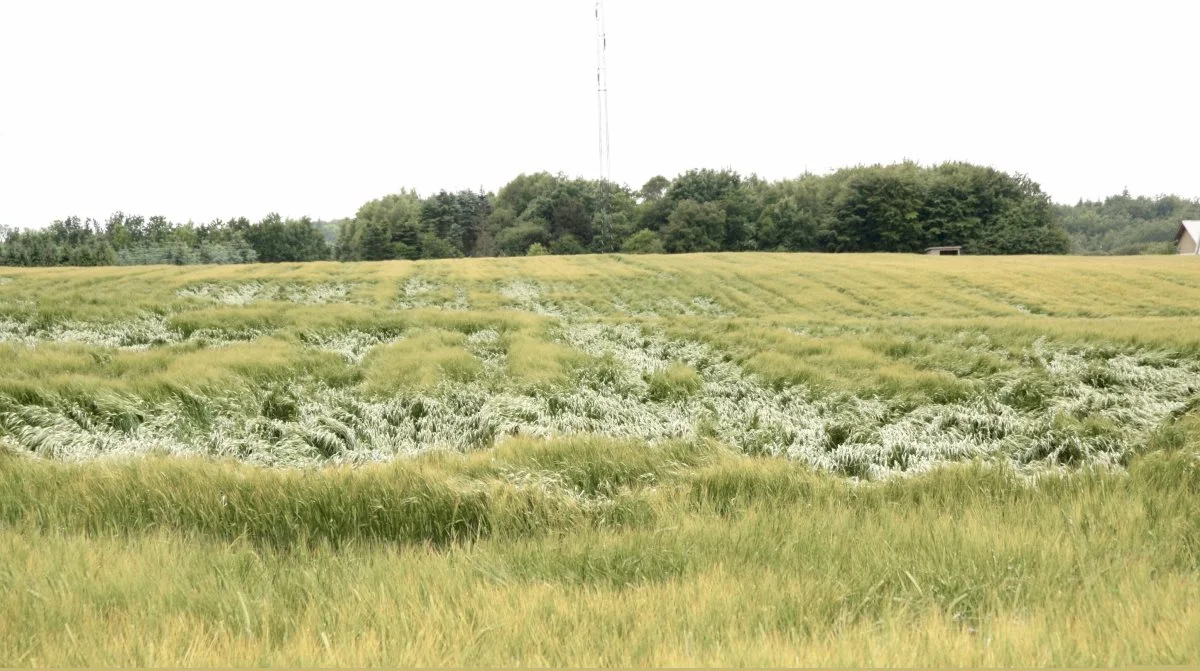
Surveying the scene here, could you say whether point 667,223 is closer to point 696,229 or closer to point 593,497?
point 696,229

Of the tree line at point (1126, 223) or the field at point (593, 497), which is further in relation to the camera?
the tree line at point (1126, 223)

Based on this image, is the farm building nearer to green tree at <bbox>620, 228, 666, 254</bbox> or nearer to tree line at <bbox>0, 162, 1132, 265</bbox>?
tree line at <bbox>0, 162, 1132, 265</bbox>

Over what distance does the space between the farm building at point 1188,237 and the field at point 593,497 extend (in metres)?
42.1

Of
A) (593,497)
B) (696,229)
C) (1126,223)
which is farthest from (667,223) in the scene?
(593,497)

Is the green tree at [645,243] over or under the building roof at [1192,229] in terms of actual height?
over

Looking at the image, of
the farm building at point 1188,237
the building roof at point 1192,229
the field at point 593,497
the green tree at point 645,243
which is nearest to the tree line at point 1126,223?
the farm building at point 1188,237

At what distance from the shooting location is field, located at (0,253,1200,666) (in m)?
1.71

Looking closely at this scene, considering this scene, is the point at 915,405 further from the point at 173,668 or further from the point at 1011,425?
the point at 173,668

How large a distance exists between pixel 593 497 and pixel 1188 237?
179 feet

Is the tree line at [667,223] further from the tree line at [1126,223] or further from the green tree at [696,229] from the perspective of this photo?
the tree line at [1126,223]

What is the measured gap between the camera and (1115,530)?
262cm

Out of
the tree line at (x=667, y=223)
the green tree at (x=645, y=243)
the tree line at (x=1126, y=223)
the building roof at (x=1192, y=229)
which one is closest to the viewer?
the building roof at (x=1192, y=229)

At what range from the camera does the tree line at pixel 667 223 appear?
60188 mm

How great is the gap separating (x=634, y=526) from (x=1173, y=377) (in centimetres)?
700
